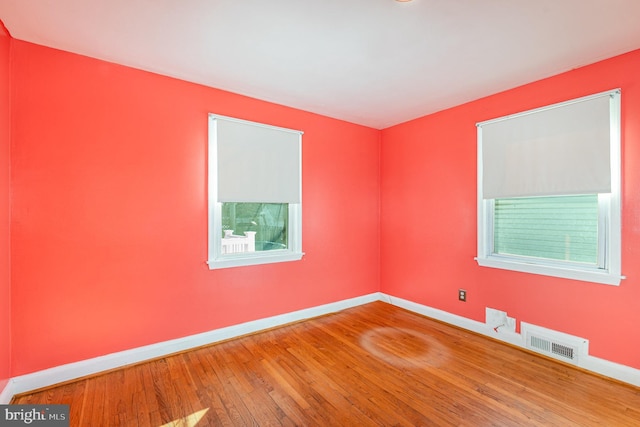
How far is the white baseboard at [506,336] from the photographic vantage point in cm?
216

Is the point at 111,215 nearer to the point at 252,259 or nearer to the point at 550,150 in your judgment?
the point at 252,259

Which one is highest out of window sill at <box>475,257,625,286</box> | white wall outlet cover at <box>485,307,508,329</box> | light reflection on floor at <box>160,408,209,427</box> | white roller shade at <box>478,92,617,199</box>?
white roller shade at <box>478,92,617,199</box>

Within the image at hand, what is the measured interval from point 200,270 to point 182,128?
4.50ft

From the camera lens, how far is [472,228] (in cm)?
315

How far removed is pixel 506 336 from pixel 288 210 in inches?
105

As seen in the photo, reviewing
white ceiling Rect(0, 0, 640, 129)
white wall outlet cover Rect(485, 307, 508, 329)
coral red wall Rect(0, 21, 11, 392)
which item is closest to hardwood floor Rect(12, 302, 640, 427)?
white wall outlet cover Rect(485, 307, 508, 329)

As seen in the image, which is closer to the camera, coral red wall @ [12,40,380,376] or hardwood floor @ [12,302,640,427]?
hardwood floor @ [12,302,640,427]

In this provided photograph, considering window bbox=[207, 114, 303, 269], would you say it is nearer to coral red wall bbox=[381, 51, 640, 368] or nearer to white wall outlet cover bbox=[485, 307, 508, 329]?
coral red wall bbox=[381, 51, 640, 368]

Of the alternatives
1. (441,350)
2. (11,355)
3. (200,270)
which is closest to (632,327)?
(441,350)

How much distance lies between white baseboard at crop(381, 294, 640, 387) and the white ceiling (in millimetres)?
2442

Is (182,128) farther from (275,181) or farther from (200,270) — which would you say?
(200,270)

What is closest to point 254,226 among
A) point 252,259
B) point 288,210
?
point 252,259

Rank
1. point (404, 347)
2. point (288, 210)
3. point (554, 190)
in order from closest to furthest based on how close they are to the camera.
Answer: point (554, 190) → point (404, 347) → point (288, 210)

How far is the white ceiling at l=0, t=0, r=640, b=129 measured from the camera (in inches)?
68.1
